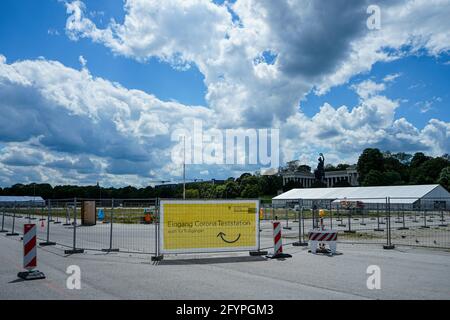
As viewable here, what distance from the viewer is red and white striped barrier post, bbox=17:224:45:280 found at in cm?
1008

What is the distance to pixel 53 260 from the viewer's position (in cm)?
1362

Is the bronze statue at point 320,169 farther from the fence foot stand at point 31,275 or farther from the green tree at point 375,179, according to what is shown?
the fence foot stand at point 31,275

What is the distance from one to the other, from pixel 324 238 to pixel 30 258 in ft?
32.7

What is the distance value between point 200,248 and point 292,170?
A: 167 m

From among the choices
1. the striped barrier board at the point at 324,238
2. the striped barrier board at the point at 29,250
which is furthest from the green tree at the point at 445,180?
the striped barrier board at the point at 29,250

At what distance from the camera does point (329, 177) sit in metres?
177

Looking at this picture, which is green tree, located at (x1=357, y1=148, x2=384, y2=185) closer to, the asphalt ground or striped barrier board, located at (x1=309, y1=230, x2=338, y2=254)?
the asphalt ground

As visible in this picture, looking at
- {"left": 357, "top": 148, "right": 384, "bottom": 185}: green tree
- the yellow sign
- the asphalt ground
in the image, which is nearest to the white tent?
{"left": 357, "top": 148, "right": 384, "bottom": 185}: green tree

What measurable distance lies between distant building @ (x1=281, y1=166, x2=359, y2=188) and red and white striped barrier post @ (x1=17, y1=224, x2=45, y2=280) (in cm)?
15343

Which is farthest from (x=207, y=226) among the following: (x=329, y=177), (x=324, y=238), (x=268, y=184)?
(x=329, y=177)

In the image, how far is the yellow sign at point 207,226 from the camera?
13461 millimetres

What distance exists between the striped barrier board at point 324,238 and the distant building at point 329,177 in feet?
483
